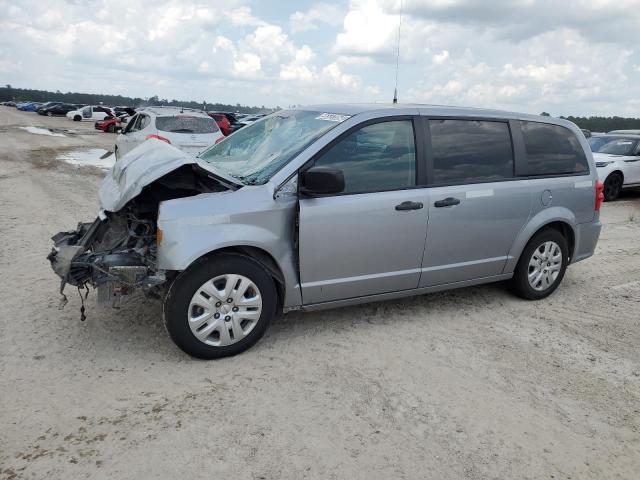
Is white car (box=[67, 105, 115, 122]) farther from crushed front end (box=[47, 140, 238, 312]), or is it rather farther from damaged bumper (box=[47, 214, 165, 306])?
damaged bumper (box=[47, 214, 165, 306])

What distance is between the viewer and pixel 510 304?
5.35 m

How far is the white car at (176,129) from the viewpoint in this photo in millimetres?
12008

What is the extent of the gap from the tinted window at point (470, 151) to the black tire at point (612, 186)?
8715 millimetres

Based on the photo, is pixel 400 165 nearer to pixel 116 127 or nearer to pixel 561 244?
pixel 561 244

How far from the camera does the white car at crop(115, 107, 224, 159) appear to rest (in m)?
12.0

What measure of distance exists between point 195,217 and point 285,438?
1581mm

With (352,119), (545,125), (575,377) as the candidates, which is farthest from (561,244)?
→ (352,119)

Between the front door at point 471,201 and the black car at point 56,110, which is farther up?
the front door at point 471,201

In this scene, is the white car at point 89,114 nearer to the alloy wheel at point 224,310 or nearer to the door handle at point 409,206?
the door handle at point 409,206

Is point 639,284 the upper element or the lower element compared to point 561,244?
lower

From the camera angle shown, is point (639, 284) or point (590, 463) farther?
point (639, 284)

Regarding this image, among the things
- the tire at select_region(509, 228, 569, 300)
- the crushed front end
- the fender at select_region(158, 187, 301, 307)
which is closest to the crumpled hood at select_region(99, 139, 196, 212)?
the crushed front end

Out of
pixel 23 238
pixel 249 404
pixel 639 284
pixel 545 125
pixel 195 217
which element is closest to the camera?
pixel 249 404

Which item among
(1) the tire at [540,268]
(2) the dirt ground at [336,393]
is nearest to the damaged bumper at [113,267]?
(2) the dirt ground at [336,393]
